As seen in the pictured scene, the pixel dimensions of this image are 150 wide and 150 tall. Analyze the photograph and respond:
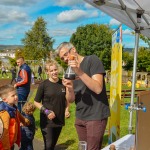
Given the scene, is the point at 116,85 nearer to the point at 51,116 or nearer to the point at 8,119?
the point at 51,116

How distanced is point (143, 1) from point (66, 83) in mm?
1401

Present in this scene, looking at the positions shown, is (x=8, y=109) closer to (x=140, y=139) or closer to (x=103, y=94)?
(x=103, y=94)

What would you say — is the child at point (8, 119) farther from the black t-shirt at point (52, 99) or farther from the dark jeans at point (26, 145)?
the dark jeans at point (26, 145)

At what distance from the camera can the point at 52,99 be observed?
491cm

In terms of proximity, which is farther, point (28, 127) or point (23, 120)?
point (28, 127)

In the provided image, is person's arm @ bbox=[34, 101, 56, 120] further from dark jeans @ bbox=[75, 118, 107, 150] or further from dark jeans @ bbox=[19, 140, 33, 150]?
dark jeans @ bbox=[75, 118, 107, 150]

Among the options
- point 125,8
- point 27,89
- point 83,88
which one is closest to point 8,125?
point 83,88

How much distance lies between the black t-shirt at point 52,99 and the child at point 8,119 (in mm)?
758

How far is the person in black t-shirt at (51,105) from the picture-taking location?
191 inches

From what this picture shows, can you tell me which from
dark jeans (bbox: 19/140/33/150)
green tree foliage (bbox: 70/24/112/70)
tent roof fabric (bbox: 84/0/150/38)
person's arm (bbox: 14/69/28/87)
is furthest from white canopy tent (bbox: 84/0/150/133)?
green tree foliage (bbox: 70/24/112/70)

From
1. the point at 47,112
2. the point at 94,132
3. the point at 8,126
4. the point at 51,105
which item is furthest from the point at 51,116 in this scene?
the point at 94,132

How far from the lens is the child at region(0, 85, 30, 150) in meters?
3.83

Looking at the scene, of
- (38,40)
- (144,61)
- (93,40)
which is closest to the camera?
(144,61)

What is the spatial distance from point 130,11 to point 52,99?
1703 millimetres
